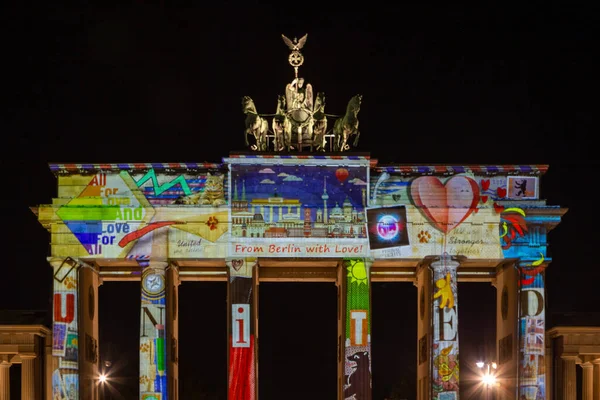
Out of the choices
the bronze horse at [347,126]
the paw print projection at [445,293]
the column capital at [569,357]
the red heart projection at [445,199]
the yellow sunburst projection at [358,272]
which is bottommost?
the column capital at [569,357]

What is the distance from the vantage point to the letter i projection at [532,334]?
251ft

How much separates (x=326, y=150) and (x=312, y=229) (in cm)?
538

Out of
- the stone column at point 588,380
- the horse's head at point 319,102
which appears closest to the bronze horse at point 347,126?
the horse's head at point 319,102

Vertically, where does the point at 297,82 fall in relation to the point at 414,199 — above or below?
above

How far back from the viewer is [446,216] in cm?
7781

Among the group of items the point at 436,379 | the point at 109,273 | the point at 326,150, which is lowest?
the point at 436,379

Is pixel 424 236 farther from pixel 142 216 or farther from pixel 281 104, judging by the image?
pixel 142 216

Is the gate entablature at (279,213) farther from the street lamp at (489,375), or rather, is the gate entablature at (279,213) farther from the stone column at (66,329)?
the street lamp at (489,375)

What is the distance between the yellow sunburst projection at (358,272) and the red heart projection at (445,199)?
411cm

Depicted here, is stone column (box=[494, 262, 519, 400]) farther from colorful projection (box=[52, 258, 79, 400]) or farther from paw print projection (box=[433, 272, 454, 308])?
colorful projection (box=[52, 258, 79, 400])

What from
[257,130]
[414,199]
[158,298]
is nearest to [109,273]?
[158,298]

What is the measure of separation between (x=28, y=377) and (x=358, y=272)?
58.2 feet

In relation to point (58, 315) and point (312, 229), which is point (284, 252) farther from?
point (58, 315)

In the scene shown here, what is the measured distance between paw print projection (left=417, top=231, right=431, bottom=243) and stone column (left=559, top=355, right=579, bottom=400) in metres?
10.2
